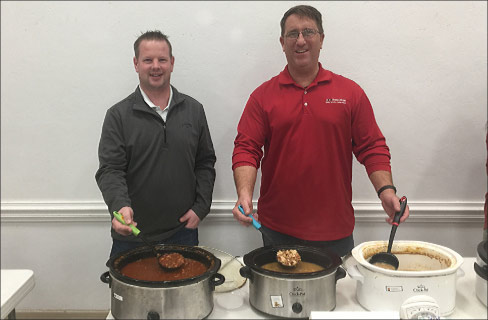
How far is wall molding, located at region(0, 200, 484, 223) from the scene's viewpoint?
2.50 meters

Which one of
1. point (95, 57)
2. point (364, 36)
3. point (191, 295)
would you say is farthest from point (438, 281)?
point (95, 57)

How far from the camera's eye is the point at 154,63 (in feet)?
6.59

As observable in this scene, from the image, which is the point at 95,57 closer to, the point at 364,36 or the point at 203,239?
the point at 203,239

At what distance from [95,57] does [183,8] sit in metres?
0.56

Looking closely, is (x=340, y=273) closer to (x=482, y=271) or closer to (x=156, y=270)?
(x=482, y=271)

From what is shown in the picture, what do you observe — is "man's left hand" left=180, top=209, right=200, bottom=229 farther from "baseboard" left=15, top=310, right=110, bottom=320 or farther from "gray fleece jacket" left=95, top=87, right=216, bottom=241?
"baseboard" left=15, top=310, right=110, bottom=320

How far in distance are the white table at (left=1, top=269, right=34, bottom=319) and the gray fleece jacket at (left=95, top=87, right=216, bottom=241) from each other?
1.66ft

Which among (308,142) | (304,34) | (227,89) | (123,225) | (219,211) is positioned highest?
(304,34)

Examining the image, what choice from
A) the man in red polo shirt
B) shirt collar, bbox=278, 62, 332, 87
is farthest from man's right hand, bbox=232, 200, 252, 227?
shirt collar, bbox=278, 62, 332, 87

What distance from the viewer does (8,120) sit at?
8.21 feet

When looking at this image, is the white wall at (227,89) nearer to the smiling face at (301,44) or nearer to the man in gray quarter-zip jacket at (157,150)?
the man in gray quarter-zip jacket at (157,150)

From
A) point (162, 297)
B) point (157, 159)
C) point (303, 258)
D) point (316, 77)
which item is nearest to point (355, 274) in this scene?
point (303, 258)

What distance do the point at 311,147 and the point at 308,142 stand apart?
26 millimetres

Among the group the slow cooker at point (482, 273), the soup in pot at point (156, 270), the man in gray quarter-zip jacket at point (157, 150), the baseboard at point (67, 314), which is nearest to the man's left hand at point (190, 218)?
the man in gray quarter-zip jacket at point (157, 150)
